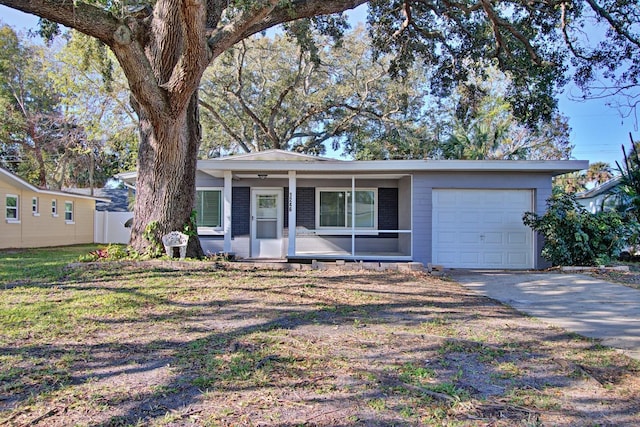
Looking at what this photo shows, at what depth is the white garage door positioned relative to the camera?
11.5 m

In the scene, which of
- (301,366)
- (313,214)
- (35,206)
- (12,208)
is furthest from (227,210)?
(35,206)

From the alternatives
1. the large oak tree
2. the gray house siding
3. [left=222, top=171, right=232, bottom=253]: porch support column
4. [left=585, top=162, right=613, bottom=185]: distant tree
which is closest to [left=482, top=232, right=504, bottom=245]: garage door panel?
the gray house siding

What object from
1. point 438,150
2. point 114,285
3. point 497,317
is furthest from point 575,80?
point 438,150

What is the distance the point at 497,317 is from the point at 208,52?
6.35 meters

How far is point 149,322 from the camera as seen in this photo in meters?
4.99

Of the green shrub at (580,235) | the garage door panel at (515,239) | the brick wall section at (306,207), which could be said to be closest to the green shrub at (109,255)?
the brick wall section at (306,207)

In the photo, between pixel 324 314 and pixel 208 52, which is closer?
pixel 324 314

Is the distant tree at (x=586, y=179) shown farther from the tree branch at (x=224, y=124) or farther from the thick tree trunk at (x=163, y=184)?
the thick tree trunk at (x=163, y=184)

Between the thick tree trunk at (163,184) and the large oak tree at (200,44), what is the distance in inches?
0.9

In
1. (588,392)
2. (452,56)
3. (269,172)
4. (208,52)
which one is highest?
(452,56)

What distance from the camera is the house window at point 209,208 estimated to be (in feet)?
43.6

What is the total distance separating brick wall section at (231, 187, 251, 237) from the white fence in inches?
473

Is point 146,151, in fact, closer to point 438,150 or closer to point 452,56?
point 452,56

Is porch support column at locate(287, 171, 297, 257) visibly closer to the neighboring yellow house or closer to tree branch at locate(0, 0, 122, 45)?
tree branch at locate(0, 0, 122, 45)
